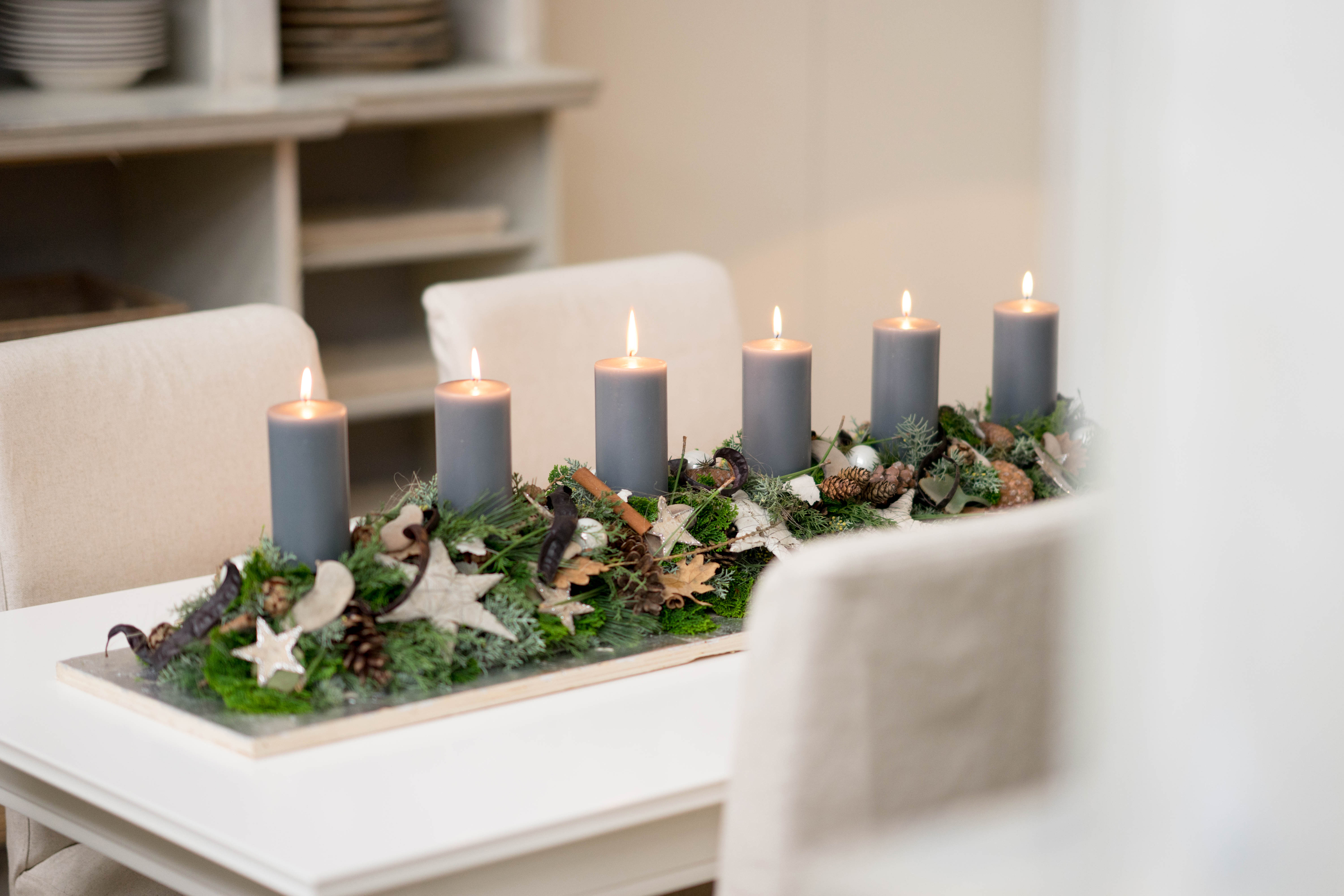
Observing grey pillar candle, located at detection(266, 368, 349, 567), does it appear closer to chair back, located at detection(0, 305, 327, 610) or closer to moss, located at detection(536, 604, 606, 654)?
moss, located at detection(536, 604, 606, 654)

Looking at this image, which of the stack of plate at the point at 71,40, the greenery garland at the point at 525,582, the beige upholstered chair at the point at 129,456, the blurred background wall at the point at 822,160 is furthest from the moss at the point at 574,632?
the blurred background wall at the point at 822,160

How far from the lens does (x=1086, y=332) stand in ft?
0.72

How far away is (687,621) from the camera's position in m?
0.96

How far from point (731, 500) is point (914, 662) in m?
0.48

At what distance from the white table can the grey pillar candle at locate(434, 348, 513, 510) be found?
0.17 metres

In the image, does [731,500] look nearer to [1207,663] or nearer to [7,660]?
[7,660]

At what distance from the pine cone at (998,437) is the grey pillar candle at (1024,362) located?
0.05 metres

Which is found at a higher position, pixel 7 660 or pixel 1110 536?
pixel 1110 536

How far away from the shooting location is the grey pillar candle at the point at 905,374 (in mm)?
1172

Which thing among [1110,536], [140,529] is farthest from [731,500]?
[1110,536]

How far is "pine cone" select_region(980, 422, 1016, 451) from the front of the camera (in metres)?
1.16

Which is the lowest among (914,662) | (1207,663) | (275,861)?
(275,861)

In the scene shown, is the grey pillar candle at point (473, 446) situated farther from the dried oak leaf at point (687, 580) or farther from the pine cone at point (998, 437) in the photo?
the pine cone at point (998, 437)

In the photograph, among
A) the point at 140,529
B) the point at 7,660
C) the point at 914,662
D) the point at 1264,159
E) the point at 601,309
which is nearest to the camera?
the point at 1264,159
